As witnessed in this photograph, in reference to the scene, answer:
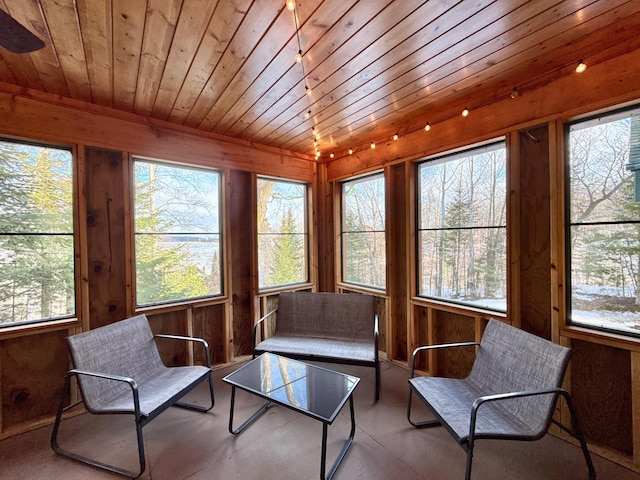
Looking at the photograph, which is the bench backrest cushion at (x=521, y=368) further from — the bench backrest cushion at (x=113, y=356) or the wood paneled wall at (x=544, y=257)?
the bench backrest cushion at (x=113, y=356)

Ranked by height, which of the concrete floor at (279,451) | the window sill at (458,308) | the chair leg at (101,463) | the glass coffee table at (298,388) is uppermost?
the window sill at (458,308)

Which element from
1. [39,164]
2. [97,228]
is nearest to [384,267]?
[97,228]

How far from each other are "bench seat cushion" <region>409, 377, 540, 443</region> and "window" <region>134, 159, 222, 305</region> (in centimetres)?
227

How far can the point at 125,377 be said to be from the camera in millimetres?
1846

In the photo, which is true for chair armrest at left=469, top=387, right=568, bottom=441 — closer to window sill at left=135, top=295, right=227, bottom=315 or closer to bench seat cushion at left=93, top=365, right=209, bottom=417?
bench seat cushion at left=93, top=365, right=209, bottom=417

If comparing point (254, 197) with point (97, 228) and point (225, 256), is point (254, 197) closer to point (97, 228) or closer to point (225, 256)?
point (225, 256)

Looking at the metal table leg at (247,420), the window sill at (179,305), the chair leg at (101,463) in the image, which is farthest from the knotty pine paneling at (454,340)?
the chair leg at (101,463)

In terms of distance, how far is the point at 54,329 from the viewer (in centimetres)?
217

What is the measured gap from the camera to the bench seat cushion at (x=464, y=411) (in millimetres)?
1487

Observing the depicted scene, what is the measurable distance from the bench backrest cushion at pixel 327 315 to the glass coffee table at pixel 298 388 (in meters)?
0.77

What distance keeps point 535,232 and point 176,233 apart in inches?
125

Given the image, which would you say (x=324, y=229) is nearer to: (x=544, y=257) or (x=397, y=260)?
(x=397, y=260)

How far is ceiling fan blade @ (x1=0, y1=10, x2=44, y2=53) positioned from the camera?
3.34 feet

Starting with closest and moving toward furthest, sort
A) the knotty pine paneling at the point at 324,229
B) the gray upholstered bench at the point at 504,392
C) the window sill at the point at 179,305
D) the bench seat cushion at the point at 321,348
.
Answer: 1. the gray upholstered bench at the point at 504,392
2. the bench seat cushion at the point at 321,348
3. the window sill at the point at 179,305
4. the knotty pine paneling at the point at 324,229
